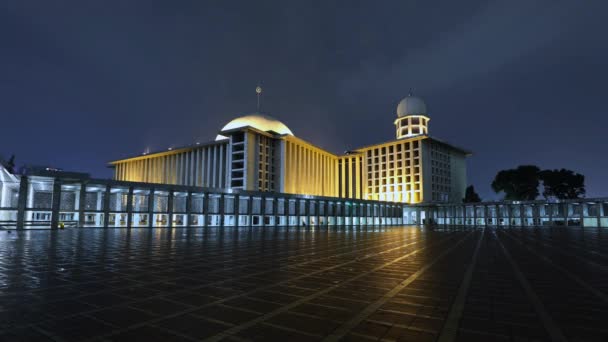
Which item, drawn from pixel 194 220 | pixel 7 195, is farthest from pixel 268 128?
pixel 7 195

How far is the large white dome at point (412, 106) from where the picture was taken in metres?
94.4

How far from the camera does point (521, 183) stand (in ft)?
257

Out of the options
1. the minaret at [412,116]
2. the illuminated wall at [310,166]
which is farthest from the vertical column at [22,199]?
the minaret at [412,116]

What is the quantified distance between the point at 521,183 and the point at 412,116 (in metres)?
32.8

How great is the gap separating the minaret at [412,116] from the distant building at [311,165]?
28cm

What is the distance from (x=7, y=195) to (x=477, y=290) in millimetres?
36919

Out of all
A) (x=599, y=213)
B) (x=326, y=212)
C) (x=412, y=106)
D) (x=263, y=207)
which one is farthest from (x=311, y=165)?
(x=599, y=213)

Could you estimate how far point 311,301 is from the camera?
4.82 meters

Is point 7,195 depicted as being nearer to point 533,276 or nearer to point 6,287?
point 6,287

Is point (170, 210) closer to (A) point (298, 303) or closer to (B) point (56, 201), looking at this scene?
(B) point (56, 201)

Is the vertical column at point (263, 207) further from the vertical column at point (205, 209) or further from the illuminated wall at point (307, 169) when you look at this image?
the illuminated wall at point (307, 169)

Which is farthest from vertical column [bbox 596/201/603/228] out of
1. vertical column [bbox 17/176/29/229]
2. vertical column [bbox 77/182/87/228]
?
vertical column [bbox 17/176/29/229]

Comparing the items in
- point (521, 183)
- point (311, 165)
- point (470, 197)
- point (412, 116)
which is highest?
point (412, 116)

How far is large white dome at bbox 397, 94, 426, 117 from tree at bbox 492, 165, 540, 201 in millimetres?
28123
